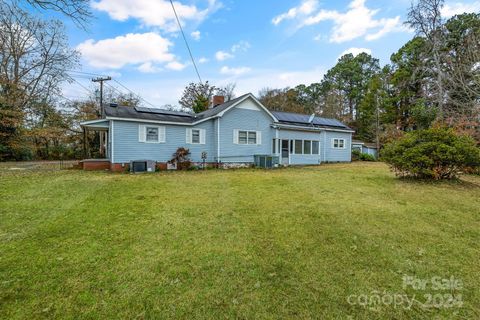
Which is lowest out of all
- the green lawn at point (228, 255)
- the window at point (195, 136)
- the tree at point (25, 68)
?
the green lawn at point (228, 255)

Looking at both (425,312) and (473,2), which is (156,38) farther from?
(473,2)

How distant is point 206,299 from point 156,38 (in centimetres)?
1401

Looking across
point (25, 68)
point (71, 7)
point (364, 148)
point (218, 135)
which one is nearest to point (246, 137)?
point (218, 135)

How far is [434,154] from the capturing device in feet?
27.1

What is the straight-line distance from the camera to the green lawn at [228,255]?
7.56 feet

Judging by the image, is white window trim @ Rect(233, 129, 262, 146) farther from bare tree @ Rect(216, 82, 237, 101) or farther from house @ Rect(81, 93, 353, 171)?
bare tree @ Rect(216, 82, 237, 101)

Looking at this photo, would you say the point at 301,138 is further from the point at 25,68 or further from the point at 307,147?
the point at 25,68

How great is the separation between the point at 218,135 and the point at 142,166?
15.9ft

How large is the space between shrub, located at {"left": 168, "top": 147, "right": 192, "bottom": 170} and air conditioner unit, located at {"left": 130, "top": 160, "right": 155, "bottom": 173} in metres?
1.22

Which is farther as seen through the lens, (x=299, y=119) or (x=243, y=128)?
(x=299, y=119)

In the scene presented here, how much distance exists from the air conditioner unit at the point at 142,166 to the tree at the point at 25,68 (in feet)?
47.2

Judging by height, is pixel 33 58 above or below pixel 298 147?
above

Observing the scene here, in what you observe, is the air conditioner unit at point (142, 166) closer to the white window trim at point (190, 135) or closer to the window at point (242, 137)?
the white window trim at point (190, 135)

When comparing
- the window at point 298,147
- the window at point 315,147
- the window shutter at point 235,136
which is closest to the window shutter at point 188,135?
the window shutter at point 235,136
